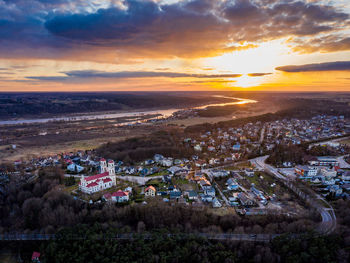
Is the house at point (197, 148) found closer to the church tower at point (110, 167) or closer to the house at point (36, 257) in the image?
the church tower at point (110, 167)

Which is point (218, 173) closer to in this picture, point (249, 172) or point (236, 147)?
point (249, 172)

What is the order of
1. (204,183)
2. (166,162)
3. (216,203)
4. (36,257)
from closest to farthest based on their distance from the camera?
(36,257) → (216,203) → (204,183) → (166,162)

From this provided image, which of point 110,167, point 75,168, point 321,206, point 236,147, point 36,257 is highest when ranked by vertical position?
point 110,167

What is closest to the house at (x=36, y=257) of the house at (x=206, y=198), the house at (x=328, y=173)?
the house at (x=206, y=198)

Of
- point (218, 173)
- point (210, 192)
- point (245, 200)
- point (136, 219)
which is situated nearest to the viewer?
point (136, 219)

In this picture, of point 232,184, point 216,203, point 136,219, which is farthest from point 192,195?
point 136,219

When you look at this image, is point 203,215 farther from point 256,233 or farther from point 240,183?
point 240,183

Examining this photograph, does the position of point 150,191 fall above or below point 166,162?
below

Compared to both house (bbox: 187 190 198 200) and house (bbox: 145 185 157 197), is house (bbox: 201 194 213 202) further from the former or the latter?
house (bbox: 145 185 157 197)

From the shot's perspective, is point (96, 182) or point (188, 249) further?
point (96, 182)
